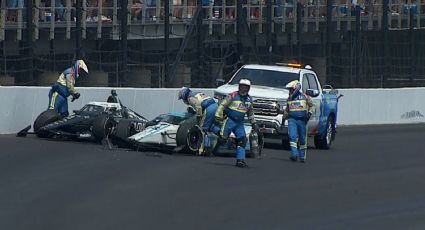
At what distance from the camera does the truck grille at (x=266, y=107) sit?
73.8 feet

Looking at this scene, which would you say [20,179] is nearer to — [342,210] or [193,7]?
[342,210]

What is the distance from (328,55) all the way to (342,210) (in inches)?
791

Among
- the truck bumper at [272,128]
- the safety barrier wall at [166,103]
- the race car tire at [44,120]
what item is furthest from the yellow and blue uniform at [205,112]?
the safety barrier wall at [166,103]

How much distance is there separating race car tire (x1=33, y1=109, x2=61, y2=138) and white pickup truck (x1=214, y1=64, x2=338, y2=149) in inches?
129

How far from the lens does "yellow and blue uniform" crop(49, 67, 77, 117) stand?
22609mm

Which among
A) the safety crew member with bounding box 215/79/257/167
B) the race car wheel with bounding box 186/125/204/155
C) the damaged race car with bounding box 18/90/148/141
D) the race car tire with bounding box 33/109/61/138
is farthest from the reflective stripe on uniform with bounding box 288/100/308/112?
the race car tire with bounding box 33/109/61/138

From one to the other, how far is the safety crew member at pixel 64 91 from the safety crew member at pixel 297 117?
4479mm

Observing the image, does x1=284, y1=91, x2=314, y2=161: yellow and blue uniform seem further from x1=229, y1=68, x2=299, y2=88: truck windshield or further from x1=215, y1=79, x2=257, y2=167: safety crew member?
x1=229, y1=68, x2=299, y2=88: truck windshield

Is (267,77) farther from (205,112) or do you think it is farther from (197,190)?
(197,190)

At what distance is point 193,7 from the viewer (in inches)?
1332

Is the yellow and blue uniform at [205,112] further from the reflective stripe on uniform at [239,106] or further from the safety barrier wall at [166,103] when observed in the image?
the safety barrier wall at [166,103]

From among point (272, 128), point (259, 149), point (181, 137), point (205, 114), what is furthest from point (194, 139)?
point (272, 128)

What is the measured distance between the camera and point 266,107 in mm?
22516

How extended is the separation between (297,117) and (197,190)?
18.3 ft
